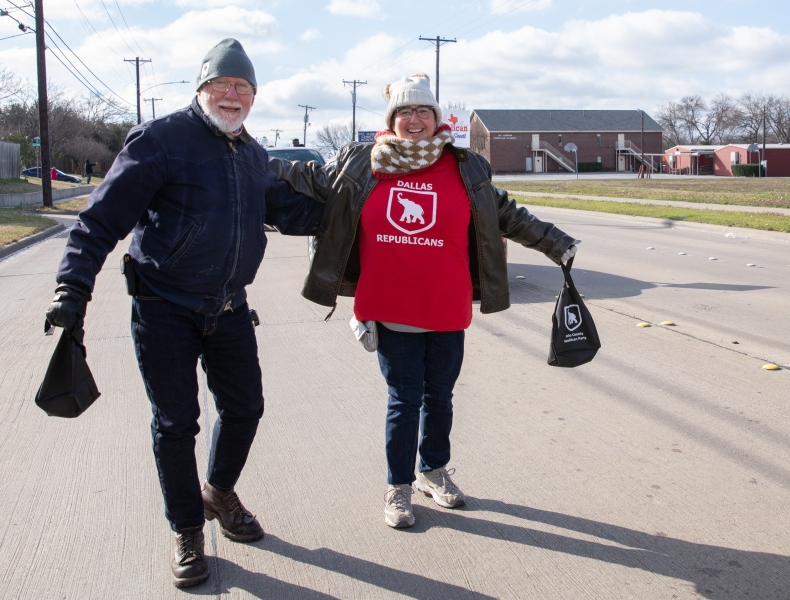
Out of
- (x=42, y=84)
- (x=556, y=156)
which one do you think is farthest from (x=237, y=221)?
(x=556, y=156)

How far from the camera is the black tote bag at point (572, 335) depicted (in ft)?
12.8

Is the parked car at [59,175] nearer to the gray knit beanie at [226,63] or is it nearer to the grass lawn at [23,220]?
the grass lawn at [23,220]

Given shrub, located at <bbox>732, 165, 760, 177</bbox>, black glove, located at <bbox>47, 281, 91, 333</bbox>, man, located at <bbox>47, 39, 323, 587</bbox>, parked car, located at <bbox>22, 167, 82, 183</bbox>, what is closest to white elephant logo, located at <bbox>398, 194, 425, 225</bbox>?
man, located at <bbox>47, 39, 323, 587</bbox>

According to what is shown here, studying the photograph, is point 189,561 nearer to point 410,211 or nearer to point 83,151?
point 410,211

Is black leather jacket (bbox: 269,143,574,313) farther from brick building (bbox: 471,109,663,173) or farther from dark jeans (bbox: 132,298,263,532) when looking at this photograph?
brick building (bbox: 471,109,663,173)

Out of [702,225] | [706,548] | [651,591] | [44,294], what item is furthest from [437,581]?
[702,225]

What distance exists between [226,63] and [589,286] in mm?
7458

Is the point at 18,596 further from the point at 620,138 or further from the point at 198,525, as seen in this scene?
the point at 620,138

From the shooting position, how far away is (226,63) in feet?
10.3

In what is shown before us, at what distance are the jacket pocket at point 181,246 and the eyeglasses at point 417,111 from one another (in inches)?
41.3

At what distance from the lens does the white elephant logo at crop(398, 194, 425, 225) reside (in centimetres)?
349

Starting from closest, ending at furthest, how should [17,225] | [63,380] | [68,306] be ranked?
[68,306] < [63,380] < [17,225]

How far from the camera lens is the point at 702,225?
18703mm

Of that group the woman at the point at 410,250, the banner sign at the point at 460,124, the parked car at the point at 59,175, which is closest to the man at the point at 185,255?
the woman at the point at 410,250
